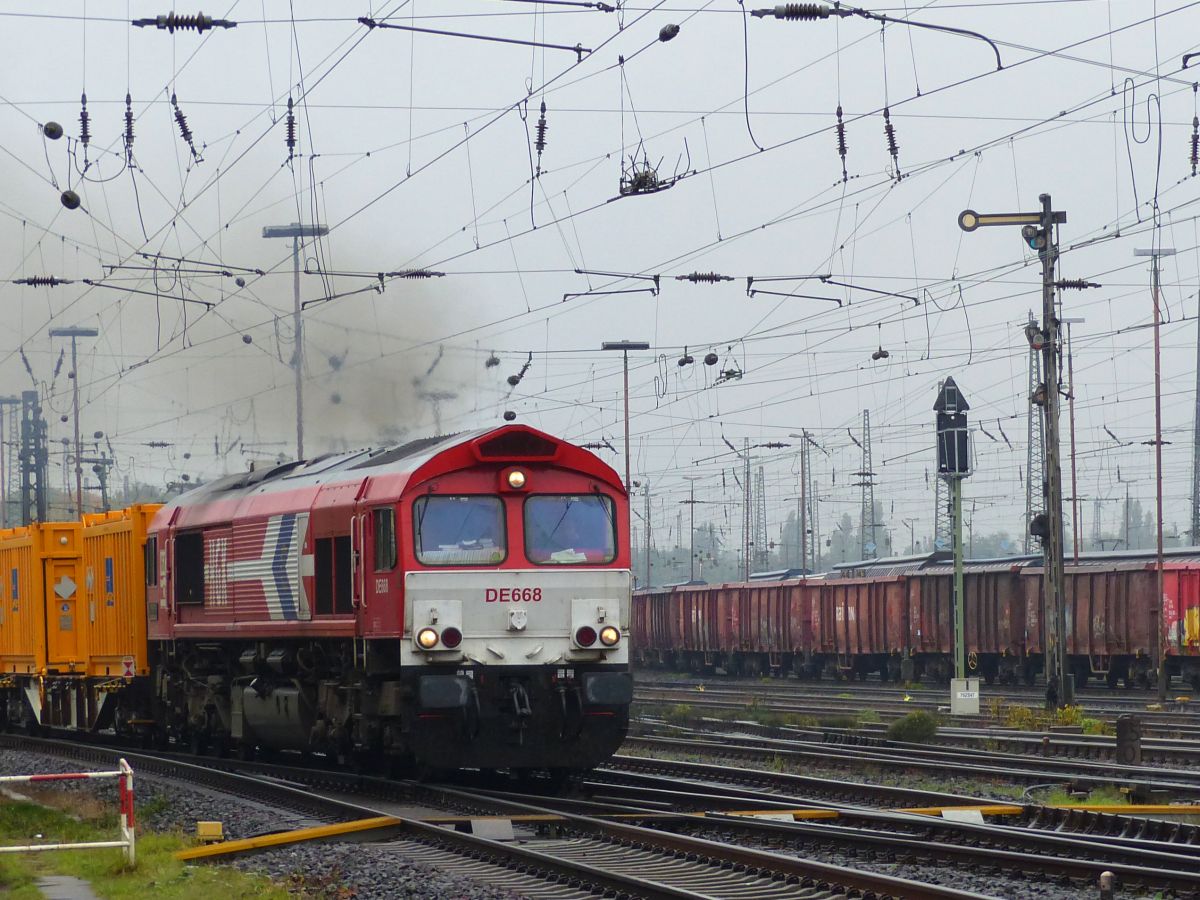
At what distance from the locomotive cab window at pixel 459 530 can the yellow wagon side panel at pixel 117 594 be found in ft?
29.4

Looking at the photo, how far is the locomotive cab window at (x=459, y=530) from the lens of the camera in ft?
55.6

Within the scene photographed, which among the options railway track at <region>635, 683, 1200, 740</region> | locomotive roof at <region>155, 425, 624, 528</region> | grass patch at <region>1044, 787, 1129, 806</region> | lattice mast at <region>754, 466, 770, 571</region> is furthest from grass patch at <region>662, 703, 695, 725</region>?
lattice mast at <region>754, 466, 770, 571</region>

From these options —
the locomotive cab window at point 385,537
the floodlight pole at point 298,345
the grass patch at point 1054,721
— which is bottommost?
the grass patch at point 1054,721

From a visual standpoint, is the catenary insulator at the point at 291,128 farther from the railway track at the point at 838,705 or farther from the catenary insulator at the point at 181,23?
the railway track at the point at 838,705

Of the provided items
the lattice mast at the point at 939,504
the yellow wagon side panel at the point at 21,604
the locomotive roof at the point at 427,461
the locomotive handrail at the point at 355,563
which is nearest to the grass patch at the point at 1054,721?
the locomotive roof at the point at 427,461

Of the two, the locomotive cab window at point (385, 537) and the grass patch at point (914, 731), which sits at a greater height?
the locomotive cab window at point (385, 537)

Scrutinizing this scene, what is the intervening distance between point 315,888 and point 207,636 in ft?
33.4

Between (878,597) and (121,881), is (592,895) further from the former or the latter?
(878,597)

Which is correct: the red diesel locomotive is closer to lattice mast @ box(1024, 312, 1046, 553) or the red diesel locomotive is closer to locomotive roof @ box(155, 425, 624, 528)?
locomotive roof @ box(155, 425, 624, 528)

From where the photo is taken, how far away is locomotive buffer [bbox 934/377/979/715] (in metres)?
32.2

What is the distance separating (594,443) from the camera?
204 ft

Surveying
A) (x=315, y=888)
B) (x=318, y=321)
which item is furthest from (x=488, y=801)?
(x=318, y=321)

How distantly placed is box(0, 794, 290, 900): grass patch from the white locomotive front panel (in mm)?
3116

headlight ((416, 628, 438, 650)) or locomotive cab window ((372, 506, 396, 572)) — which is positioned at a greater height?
locomotive cab window ((372, 506, 396, 572))
